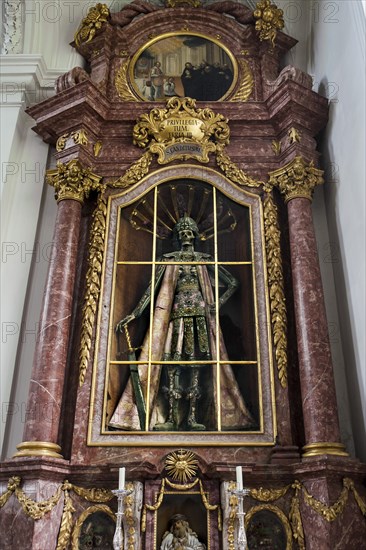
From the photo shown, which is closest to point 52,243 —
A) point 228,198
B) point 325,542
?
point 228,198

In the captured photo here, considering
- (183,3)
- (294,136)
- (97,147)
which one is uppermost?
(183,3)

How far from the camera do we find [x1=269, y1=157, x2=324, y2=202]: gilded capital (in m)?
5.94

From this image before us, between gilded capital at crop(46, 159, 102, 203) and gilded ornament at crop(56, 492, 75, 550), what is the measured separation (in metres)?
2.78

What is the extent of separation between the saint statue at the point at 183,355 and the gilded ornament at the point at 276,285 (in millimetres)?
406

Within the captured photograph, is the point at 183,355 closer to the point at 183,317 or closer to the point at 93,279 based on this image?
the point at 183,317

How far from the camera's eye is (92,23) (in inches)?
281

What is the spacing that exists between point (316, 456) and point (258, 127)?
346cm

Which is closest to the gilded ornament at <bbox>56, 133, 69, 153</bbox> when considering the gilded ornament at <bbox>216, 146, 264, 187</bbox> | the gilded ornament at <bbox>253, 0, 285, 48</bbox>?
the gilded ornament at <bbox>216, 146, 264, 187</bbox>

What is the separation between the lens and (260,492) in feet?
15.7

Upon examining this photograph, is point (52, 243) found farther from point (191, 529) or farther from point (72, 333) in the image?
point (191, 529)

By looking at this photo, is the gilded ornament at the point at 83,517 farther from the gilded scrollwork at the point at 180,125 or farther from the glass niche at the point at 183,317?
the gilded scrollwork at the point at 180,125

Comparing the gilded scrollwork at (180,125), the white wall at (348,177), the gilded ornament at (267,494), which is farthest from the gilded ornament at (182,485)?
the gilded scrollwork at (180,125)

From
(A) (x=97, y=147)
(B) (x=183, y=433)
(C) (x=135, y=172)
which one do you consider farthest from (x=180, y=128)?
(B) (x=183, y=433)

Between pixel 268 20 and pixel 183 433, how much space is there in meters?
4.65
